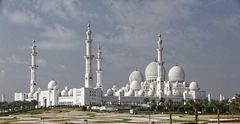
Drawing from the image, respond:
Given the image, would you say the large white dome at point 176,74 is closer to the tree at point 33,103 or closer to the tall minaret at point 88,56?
the tall minaret at point 88,56

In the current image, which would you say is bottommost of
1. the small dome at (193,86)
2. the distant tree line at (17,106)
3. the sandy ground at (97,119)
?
the sandy ground at (97,119)

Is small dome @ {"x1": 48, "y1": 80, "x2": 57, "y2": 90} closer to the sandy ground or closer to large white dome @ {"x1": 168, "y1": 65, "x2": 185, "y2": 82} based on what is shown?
large white dome @ {"x1": 168, "y1": 65, "x2": 185, "y2": 82}

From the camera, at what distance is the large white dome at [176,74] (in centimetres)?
8462

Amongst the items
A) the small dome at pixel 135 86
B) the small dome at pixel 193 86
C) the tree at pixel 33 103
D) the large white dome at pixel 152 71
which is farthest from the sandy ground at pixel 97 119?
the small dome at pixel 135 86

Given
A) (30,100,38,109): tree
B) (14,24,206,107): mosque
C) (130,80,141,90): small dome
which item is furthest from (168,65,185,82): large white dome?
(30,100,38,109): tree

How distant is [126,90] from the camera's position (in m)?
87.6

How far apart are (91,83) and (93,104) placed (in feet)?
11.7

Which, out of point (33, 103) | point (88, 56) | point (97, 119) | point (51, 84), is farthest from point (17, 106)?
point (97, 119)

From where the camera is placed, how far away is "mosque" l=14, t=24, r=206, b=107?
72444 millimetres

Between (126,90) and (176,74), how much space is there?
1066cm

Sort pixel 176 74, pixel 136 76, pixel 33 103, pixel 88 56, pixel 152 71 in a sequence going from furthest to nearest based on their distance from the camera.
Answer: pixel 136 76, pixel 152 71, pixel 176 74, pixel 33 103, pixel 88 56

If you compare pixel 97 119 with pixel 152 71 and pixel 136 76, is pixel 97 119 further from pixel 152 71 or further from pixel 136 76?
pixel 136 76

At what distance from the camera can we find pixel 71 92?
79375mm

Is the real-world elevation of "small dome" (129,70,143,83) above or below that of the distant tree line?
above
